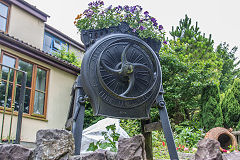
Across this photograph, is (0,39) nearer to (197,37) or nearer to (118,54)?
(118,54)

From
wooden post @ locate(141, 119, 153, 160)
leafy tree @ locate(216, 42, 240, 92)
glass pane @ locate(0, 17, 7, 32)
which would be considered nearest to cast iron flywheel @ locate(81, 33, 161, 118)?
wooden post @ locate(141, 119, 153, 160)

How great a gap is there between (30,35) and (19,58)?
2335mm

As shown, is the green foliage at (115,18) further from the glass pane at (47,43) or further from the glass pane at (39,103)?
the glass pane at (47,43)

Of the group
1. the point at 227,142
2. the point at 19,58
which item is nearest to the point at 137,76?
the point at 227,142

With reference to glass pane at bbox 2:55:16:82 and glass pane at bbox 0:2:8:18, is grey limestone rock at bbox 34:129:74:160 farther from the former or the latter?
glass pane at bbox 0:2:8:18

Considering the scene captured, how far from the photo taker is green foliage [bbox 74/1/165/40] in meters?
3.76

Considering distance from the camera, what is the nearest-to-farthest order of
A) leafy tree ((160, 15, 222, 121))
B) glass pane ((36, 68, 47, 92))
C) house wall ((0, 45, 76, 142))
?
house wall ((0, 45, 76, 142)) → glass pane ((36, 68, 47, 92)) → leafy tree ((160, 15, 222, 121))

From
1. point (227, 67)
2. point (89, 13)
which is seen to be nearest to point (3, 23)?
point (89, 13)

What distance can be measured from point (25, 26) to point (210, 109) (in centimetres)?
681

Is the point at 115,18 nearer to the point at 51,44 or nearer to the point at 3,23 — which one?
the point at 3,23

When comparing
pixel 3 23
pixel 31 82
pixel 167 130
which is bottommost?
pixel 167 130

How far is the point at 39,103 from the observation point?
7664 millimetres

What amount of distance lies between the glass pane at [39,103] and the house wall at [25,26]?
2.36 m

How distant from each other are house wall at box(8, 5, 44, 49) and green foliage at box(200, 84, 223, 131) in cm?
621
